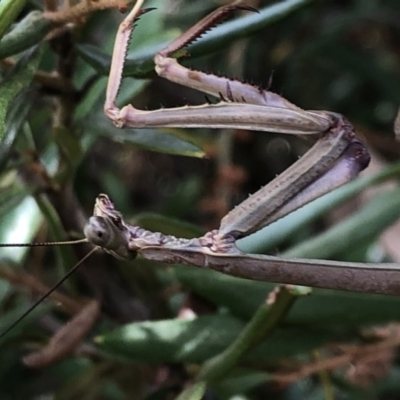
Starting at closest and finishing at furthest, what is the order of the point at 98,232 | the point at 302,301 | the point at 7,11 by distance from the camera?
the point at 7,11
the point at 98,232
the point at 302,301

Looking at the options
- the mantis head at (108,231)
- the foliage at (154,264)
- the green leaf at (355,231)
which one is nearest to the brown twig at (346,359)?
the foliage at (154,264)

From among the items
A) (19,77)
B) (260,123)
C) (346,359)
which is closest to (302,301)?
(346,359)

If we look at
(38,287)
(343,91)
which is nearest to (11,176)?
(38,287)

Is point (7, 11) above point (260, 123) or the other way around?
above

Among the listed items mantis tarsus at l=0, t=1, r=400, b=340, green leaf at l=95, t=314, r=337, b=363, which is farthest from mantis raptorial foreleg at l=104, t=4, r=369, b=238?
green leaf at l=95, t=314, r=337, b=363

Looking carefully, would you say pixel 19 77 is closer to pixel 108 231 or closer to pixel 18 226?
pixel 108 231

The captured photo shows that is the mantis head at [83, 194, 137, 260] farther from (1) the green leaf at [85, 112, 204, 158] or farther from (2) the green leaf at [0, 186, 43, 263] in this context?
(2) the green leaf at [0, 186, 43, 263]

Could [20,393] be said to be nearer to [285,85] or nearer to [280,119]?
[280,119]
